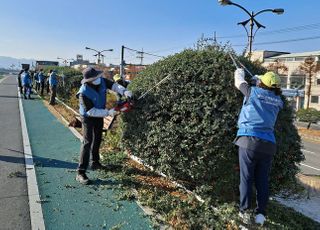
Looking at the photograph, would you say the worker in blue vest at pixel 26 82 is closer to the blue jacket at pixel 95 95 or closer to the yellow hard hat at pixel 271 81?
the blue jacket at pixel 95 95

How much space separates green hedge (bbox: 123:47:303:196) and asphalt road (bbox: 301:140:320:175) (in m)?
10.3

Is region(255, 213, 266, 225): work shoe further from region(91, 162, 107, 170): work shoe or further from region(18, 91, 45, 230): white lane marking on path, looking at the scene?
region(91, 162, 107, 170): work shoe

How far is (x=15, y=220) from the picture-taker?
14.3ft

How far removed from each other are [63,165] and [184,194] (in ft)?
8.51

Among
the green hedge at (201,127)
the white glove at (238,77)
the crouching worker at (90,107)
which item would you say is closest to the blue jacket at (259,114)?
the white glove at (238,77)

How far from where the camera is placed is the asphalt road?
1552cm

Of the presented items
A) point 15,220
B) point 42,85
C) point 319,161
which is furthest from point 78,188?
point 42,85

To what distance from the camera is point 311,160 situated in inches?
720

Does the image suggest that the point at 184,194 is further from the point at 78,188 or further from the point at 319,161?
the point at 319,161

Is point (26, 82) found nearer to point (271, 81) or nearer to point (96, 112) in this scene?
point (96, 112)

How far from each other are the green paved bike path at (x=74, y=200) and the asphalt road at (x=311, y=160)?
10.4 metres

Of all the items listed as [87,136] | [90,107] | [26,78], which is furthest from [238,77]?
[26,78]

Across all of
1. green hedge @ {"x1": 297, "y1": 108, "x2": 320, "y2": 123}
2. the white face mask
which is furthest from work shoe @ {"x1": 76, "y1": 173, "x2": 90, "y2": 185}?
green hedge @ {"x1": 297, "y1": 108, "x2": 320, "y2": 123}

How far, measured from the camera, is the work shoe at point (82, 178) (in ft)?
18.4
